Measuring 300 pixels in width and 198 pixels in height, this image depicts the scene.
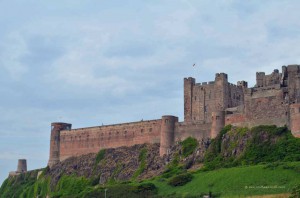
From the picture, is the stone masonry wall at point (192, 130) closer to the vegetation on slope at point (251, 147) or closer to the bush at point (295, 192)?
the vegetation on slope at point (251, 147)

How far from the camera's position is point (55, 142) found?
357 ft

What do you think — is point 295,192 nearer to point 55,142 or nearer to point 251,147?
point 251,147

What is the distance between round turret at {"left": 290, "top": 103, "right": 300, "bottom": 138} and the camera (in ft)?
249

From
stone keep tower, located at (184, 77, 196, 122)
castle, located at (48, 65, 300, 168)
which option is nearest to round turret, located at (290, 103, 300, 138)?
castle, located at (48, 65, 300, 168)

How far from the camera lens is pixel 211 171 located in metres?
76.3

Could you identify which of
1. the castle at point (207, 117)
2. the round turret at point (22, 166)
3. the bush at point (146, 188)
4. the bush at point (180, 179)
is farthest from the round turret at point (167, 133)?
the round turret at point (22, 166)

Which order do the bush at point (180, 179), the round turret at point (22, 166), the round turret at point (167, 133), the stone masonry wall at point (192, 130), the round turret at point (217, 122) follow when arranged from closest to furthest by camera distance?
the bush at point (180, 179) → the round turret at point (217, 122) → the stone masonry wall at point (192, 130) → the round turret at point (167, 133) → the round turret at point (22, 166)

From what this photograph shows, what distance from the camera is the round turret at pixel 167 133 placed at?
90250 mm

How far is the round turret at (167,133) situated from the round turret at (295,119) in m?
19.3

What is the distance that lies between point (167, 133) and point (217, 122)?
852cm

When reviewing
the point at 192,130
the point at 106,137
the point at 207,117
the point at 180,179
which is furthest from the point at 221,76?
the point at 106,137

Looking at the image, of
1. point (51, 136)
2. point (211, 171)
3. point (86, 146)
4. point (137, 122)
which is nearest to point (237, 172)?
point (211, 171)

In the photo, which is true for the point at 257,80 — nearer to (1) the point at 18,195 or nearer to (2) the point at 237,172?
(2) the point at 237,172

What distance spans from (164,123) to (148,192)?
18.3 meters
